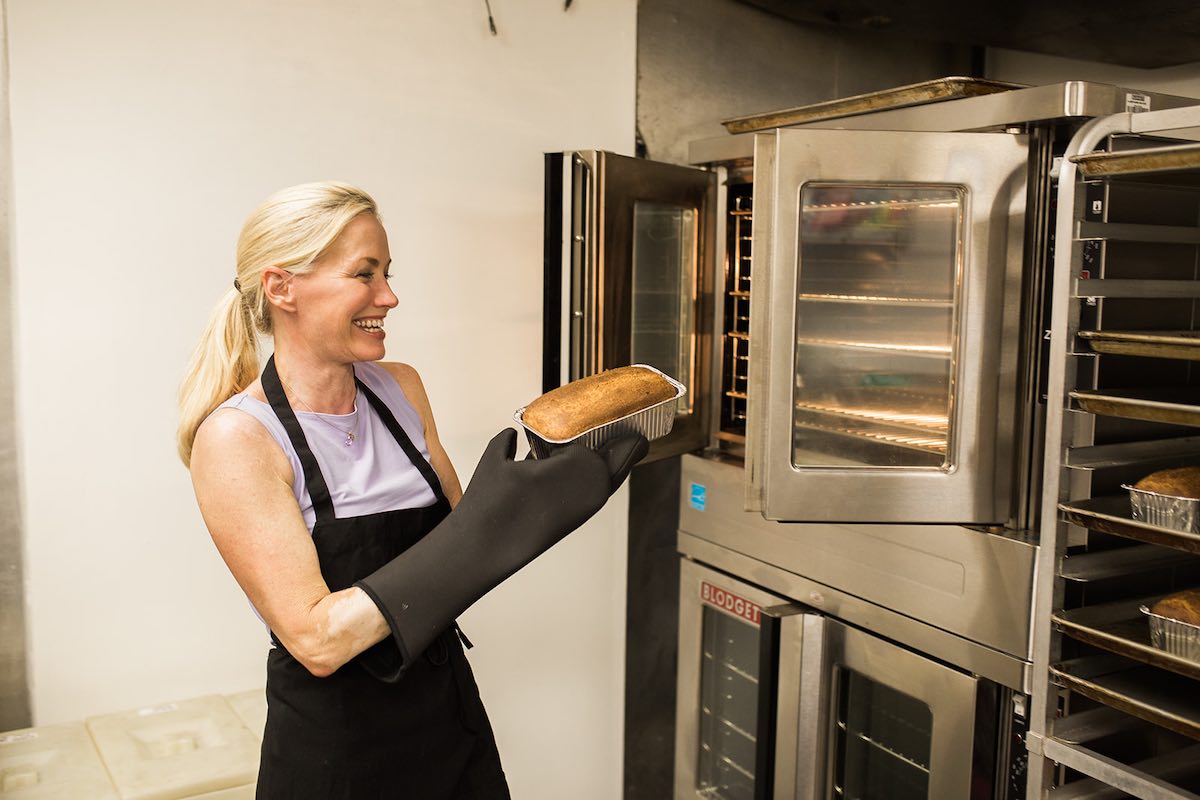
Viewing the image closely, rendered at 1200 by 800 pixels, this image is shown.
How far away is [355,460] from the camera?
5.68ft

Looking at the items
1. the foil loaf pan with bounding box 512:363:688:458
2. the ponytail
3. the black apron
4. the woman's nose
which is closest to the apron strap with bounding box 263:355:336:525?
the black apron

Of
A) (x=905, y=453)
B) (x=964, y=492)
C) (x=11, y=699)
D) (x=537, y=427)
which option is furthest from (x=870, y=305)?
(x=11, y=699)

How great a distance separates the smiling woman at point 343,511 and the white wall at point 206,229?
79 centimetres

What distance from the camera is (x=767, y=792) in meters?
2.59

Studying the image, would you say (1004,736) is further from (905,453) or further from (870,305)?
(870,305)

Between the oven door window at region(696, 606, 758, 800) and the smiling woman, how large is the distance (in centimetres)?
116

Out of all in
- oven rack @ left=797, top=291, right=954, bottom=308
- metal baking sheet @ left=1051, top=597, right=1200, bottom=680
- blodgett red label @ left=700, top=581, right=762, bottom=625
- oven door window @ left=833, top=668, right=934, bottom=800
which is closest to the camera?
A: metal baking sheet @ left=1051, top=597, right=1200, bottom=680

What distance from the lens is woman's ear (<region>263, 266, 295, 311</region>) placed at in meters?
1.65

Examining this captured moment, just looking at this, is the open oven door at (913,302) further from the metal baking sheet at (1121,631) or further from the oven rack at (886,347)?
the metal baking sheet at (1121,631)

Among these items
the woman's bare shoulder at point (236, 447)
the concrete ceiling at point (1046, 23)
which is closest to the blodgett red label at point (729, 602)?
the woman's bare shoulder at point (236, 447)

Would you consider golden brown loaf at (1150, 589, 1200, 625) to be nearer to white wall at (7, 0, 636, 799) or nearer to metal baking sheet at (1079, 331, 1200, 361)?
metal baking sheet at (1079, 331, 1200, 361)

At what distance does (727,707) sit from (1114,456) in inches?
56.5

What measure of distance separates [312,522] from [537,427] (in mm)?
383

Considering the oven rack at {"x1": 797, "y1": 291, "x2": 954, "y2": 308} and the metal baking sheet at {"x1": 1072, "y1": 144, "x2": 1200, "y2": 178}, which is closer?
the metal baking sheet at {"x1": 1072, "y1": 144, "x2": 1200, "y2": 178}
